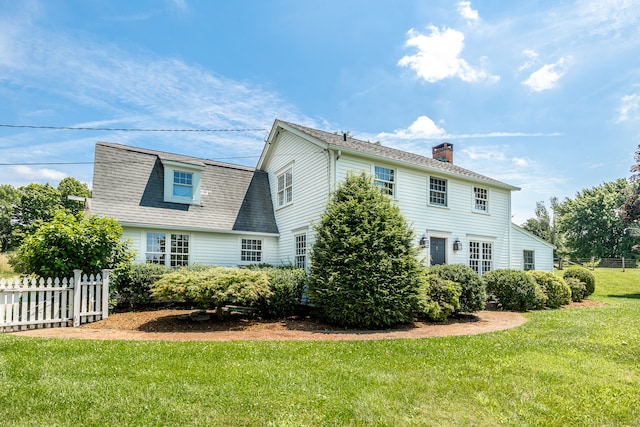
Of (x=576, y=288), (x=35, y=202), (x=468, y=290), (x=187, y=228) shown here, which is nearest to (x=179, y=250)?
(x=187, y=228)

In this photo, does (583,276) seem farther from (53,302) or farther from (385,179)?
(53,302)

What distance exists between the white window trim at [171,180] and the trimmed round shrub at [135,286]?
357 cm

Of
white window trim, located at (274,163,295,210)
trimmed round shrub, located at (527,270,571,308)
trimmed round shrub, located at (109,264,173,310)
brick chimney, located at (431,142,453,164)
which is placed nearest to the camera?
trimmed round shrub, located at (109,264,173,310)

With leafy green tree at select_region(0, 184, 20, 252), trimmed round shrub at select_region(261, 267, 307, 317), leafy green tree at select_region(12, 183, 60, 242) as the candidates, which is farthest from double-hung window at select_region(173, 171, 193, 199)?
leafy green tree at select_region(0, 184, 20, 252)

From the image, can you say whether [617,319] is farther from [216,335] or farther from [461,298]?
[216,335]

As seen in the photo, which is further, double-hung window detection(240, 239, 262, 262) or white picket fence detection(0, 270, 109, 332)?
double-hung window detection(240, 239, 262, 262)

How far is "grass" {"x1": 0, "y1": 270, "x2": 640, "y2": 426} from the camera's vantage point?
3.69 meters

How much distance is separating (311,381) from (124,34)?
460 inches

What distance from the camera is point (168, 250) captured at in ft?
44.0

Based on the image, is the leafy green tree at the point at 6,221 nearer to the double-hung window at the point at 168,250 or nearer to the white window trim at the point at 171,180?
the white window trim at the point at 171,180

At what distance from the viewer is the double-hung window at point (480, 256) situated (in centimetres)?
1543

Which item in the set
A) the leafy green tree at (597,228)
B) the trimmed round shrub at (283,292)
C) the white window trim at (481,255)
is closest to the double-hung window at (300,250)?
the trimmed round shrub at (283,292)

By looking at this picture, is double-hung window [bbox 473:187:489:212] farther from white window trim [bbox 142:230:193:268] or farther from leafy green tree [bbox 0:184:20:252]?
leafy green tree [bbox 0:184:20:252]

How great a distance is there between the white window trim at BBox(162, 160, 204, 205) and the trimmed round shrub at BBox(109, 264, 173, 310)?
3570mm
